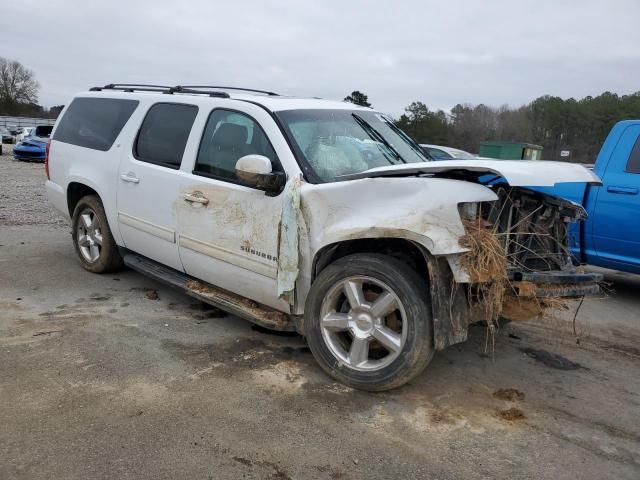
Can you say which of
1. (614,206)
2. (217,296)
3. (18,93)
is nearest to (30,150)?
(217,296)

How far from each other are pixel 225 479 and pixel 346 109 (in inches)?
120

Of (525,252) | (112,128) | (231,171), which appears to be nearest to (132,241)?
(112,128)

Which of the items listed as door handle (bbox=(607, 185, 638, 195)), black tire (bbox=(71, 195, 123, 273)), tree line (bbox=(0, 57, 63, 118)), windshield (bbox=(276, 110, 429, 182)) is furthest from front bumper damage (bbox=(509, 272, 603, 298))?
tree line (bbox=(0, 57, 63, 118))

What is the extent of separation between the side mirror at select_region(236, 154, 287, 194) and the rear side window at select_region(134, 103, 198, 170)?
1.05 meters

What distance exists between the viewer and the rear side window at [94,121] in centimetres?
515

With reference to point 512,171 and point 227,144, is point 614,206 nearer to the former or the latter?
point 512,171

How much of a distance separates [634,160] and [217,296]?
4.47 meters

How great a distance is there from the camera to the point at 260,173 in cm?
350

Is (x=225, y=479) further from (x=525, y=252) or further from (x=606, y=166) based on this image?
(x=606, y=166)

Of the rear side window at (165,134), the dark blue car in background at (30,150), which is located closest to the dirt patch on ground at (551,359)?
the rear side window at (165,134)

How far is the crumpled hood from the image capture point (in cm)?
297

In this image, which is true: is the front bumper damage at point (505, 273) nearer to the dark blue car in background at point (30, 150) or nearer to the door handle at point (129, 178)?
the door handle at point (129, 178)

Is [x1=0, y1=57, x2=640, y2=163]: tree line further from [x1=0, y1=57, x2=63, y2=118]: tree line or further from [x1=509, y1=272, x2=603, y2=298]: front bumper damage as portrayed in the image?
[x1=0, y1=57, x2=63, y2=118]: tree line

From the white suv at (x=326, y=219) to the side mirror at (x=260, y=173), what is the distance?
0.01m
